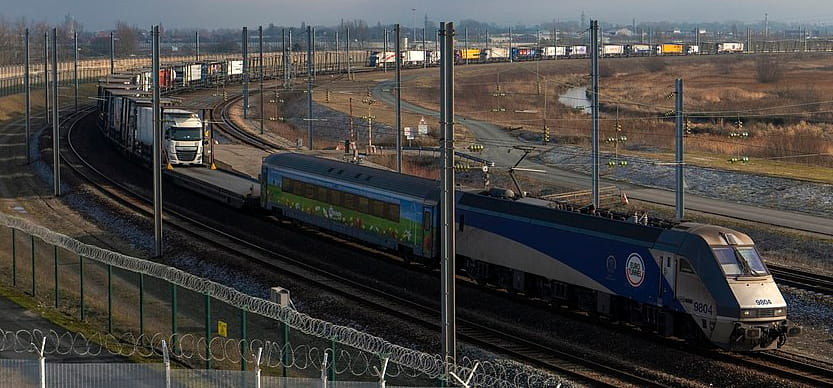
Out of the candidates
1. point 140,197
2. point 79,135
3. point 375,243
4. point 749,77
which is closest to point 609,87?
point 749,77

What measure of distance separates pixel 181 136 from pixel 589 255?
3379cm

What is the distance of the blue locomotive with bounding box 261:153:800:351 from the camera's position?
79.7 ft

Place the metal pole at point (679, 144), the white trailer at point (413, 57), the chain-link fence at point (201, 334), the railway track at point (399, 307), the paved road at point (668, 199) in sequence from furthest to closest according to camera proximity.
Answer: the white trailer at point (413, 57), the paved road at point (668, 199), the metal pole at point (679, 144), the railway track at point (399, 307), the chain-link fence at point (201, 334)

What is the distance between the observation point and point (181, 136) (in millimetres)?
56906

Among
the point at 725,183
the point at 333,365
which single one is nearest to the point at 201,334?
the point at 333,365

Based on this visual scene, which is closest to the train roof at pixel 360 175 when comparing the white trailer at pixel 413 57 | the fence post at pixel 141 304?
the fence post at pixel 141 304

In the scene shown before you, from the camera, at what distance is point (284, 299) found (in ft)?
79.3

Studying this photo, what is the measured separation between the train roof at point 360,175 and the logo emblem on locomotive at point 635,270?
8776mm

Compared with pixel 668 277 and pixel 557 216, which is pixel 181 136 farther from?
pixel 668 277

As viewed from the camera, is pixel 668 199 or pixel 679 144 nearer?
pixel 679 144

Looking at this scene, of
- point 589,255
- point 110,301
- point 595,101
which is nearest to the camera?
point 110,301

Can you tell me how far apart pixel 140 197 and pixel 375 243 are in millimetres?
17619

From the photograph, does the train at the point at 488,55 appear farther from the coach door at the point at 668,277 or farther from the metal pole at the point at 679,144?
the coach door at the point at 668,277

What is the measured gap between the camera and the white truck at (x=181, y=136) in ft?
186
